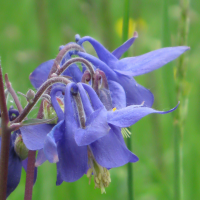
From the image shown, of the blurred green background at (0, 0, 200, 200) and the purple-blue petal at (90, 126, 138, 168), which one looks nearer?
the purple-blue petal at (90, 126, 138, 168)

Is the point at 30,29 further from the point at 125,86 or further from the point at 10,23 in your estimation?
the point at 125,86


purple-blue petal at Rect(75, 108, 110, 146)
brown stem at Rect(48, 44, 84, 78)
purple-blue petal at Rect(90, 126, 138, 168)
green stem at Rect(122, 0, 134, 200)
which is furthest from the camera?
green stem at Rect(122, 0, 134, 200)

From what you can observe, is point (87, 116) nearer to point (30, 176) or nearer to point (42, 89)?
point (42, 89)

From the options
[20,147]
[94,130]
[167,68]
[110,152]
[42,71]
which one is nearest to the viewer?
[94,130]

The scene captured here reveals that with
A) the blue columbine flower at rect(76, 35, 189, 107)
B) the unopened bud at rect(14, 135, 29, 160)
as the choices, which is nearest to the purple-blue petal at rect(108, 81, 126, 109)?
the blue columbine flower at rect(76, 35, 189, 107)

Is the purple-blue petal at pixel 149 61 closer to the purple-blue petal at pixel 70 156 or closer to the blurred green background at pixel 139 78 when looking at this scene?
the purple-blue petal at pixel 70 156

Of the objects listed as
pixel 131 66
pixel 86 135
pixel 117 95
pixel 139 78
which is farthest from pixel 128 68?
pixel 139 78

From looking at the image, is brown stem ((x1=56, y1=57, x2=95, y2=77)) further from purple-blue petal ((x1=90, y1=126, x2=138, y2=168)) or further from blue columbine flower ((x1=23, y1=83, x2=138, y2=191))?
purple-blue petal ((x1=90, y1=126, x2=138, y2=168))
